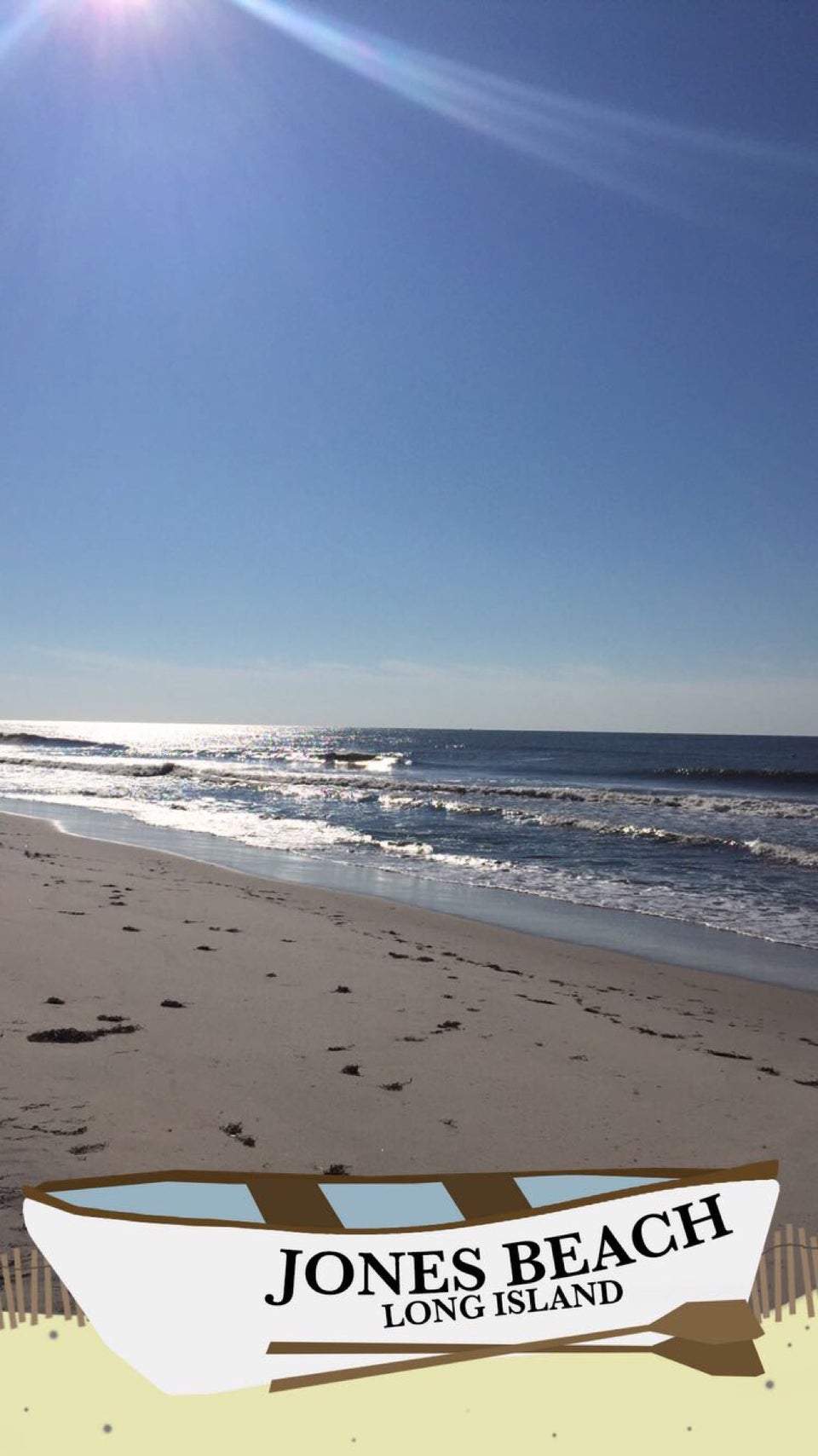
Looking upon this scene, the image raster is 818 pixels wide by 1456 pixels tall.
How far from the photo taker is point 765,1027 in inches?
271

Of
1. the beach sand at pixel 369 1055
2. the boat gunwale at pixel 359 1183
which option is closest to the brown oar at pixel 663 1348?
the boat gunwale at pixel 359 1183

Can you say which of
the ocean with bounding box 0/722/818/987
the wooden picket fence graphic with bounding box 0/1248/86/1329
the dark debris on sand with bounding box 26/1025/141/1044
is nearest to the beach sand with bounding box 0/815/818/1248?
the dark debris on sand with bounding box 26/1025/141/1044

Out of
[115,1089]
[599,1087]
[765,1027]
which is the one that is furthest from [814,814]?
[115,1089]

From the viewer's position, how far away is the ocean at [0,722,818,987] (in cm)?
1335

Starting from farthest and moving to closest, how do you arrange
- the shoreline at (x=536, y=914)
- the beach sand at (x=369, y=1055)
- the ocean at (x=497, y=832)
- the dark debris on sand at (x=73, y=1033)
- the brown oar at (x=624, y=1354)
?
the ocean at (x=497, y=832)
the shoreline at (x=536, y=914)
the dark debris on sand at (x=73, y=1033)
the beach sand at (x=369, y=1055)
the brown oar at (x=624, y=1354)

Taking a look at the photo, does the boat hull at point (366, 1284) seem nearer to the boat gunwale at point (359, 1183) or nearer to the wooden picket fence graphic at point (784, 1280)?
the boat gunwale at point (359, 1183)

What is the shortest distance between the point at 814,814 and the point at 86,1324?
97.7 feet

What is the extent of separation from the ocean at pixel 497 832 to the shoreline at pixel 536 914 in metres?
0.10

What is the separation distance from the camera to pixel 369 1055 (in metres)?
5.20

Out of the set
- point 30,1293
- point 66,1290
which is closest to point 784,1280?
point 66,1290

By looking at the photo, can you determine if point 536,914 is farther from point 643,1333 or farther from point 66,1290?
point 66,1290

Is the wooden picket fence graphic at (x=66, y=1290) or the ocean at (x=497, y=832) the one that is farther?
the ocean at (x=497, y=832)

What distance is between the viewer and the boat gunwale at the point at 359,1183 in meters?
2.09

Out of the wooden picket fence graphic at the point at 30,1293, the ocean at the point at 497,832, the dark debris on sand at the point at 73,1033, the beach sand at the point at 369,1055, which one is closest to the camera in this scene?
the wooden picket fence graphic at the point at 30,1293
